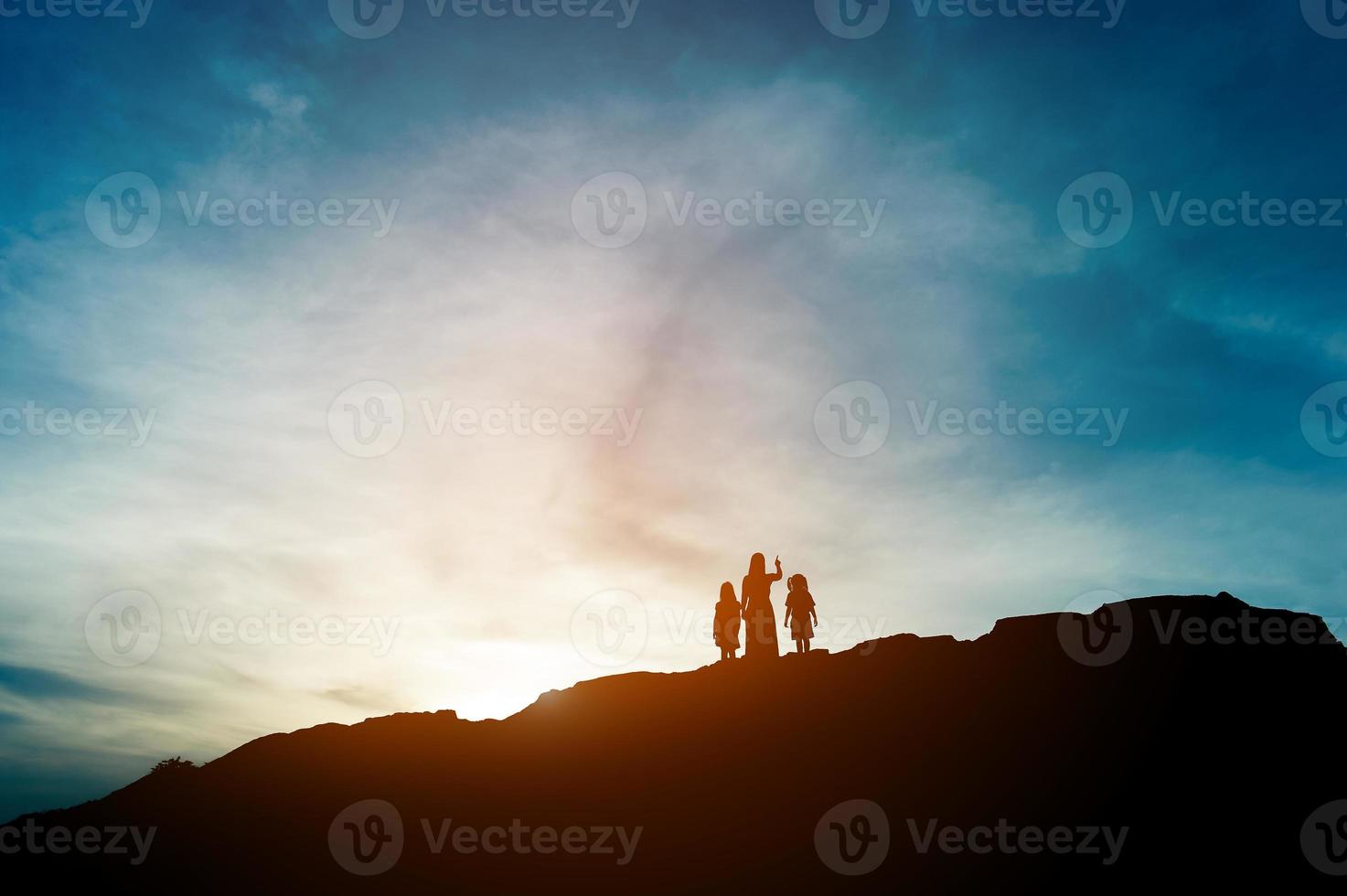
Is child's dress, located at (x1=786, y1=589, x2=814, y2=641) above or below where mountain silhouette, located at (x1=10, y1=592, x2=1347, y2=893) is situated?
above

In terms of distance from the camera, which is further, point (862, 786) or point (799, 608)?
point (799, 608)

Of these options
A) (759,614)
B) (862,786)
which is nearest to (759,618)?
(759,614)

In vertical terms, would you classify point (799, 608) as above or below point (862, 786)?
above

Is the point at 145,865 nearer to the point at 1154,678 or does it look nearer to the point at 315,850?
the point at 315,850

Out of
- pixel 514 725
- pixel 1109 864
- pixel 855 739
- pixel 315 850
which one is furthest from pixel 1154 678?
pixel 315 850

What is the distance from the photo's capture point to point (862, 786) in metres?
23.3

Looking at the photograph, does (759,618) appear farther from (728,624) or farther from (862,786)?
(862,786)

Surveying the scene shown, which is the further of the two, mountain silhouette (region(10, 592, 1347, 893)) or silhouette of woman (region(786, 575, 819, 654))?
silhouette of woman (region(786, 575, 819, 654))

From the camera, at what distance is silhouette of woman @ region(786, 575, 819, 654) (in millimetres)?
28125

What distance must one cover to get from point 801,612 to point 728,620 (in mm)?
2737

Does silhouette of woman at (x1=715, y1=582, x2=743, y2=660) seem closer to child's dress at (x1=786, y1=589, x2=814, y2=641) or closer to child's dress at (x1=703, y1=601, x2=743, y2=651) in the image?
child's dress at (x1=703, y1=601, x2=743, y2=651)

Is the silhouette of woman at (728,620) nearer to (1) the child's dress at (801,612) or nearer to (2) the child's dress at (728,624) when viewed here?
(2) the child's dress at (728,624)

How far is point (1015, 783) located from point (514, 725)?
18603mm

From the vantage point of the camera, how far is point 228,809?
89.3ft
